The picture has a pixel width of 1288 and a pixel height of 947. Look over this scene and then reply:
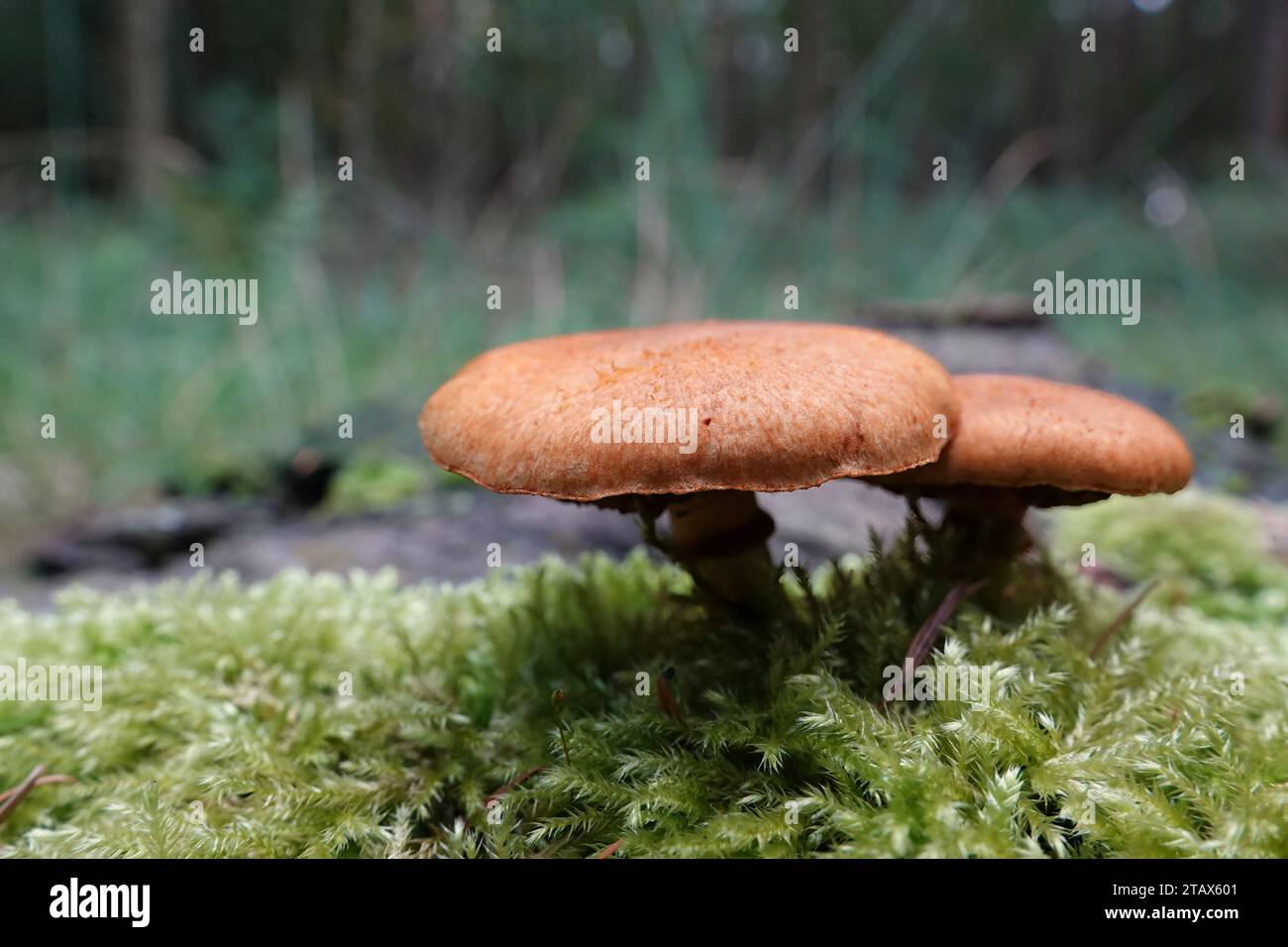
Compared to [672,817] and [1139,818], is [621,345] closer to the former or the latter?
[672,817]

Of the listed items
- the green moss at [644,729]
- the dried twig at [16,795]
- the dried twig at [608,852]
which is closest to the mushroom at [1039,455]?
the green moss at [644,729]

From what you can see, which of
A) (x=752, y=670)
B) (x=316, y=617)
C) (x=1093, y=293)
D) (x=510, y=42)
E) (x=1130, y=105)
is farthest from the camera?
(x=1130, y=105)

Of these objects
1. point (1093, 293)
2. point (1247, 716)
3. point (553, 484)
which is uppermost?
point (1093, 293)

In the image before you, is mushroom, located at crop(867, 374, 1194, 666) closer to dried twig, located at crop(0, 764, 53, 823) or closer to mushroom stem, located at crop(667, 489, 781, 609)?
mushroom stem, located at crop(667, 489, 781, 609)

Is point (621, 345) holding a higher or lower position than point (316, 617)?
higher

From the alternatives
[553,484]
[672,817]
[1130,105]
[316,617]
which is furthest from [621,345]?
[1130,105]

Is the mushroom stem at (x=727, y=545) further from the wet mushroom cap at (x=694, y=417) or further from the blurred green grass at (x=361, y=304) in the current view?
the blurred green grass at (x=361, y=304)
